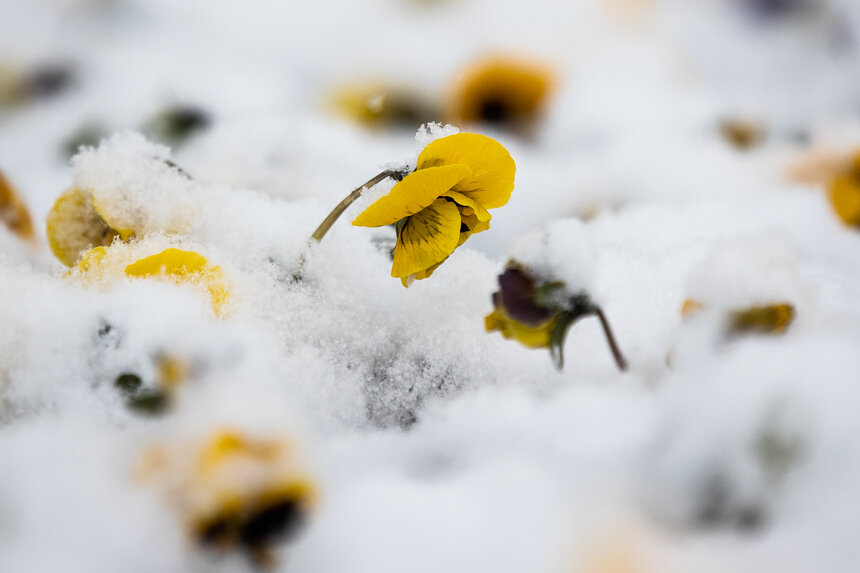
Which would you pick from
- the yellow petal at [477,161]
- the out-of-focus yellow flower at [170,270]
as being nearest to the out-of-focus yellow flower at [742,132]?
the yellow petal at [477,161]

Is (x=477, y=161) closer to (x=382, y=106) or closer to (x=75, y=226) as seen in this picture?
(x=75, y=226)

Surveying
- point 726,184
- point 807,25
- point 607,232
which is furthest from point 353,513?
point 807,25

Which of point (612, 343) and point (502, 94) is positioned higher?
point (502, 94)

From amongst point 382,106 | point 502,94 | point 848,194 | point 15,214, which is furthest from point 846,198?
point 15,214

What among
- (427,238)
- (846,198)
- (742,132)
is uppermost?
(742,132)

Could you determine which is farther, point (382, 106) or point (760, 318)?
point (382, 106)

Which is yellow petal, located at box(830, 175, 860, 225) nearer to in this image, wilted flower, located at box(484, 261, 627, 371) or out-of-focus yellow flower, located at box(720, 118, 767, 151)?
out-of-focus yellow flower, located at box(720, 118, 767, 151)

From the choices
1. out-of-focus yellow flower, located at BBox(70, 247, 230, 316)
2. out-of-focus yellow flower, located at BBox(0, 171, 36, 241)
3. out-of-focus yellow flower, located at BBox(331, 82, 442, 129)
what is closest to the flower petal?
out-of-focus yellow flower, located at BBox(70, 247, 230, 316)

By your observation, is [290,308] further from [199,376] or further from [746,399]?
[746,399]
